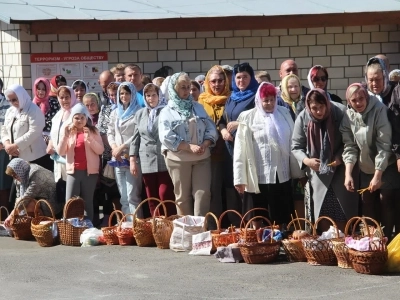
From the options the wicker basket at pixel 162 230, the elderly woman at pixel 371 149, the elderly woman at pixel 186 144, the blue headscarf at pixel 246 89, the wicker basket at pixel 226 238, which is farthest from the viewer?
the blue headscarf at pixel 246 89

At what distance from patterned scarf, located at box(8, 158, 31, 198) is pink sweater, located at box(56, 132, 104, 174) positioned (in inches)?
19.0

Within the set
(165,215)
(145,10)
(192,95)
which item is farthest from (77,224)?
(145,10)

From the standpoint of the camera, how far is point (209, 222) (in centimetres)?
1178

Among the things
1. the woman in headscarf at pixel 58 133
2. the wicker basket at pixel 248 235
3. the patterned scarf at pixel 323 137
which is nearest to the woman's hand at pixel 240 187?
the wicker basket at pixel 248 235

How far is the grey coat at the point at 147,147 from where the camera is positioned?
467 inches

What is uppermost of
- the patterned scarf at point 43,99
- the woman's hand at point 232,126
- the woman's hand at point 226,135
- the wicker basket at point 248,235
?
the patterned scarf at point 43,99

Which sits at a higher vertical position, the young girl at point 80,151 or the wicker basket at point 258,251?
the young girl at point 80,151

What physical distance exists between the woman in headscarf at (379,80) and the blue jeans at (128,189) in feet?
9.93

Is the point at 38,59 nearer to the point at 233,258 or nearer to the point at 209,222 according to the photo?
the point at 209,222

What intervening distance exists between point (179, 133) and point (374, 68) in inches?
86.5

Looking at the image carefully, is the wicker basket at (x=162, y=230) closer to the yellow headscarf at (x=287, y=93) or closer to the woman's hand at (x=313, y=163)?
the woman's hand at (x=313, y=163)

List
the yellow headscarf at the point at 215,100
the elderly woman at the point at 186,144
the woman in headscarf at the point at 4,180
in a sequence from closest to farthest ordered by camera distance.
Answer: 1. the elderly woman at the point at 186,144
2. the yellow headscarf at the point at 215,100
3. the woman in headscarf at the point at 4,180

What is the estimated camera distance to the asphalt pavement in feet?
28.7

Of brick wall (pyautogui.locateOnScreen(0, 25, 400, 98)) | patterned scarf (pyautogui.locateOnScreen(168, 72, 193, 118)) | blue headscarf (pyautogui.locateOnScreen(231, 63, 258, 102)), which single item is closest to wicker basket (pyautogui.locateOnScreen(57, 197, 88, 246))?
patterned scarf (pyautogui.locateOnScreen(168, 72, 193, 118))
